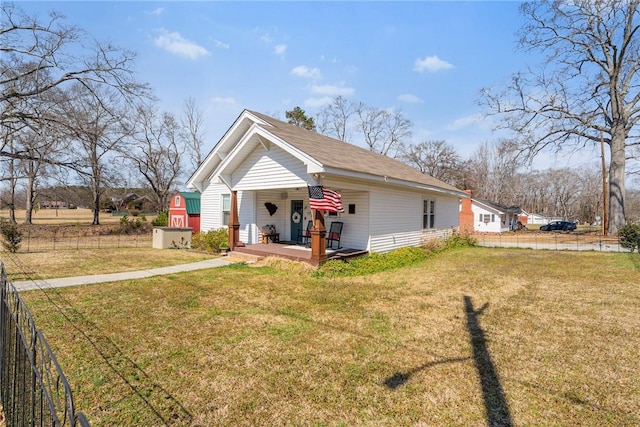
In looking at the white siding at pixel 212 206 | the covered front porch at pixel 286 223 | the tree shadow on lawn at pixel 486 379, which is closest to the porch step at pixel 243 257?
the covered front porch at pixel 286 223

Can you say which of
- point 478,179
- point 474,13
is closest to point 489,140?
point 478,179

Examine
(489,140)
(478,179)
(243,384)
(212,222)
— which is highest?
(489,140)

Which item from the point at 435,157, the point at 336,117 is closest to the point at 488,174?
the point at 435,157

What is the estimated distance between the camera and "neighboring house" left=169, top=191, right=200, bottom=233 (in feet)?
62.3

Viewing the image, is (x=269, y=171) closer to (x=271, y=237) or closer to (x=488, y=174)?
(x=271, y=237)

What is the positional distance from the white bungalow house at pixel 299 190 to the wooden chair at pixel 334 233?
229 mm

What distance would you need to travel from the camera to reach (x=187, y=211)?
18.9 metres

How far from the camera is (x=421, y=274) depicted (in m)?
9.73

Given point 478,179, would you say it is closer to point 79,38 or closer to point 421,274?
point 421,274

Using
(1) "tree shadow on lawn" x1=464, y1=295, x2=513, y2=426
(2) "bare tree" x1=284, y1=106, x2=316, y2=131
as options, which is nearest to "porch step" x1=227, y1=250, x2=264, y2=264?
(1) "tree shadow on lawn" x1=464, y1=295, x2=513, y2=426

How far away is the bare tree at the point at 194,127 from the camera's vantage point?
37.9m

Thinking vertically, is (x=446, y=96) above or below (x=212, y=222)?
above

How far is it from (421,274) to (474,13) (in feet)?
32.0

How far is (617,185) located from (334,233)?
2042cm
